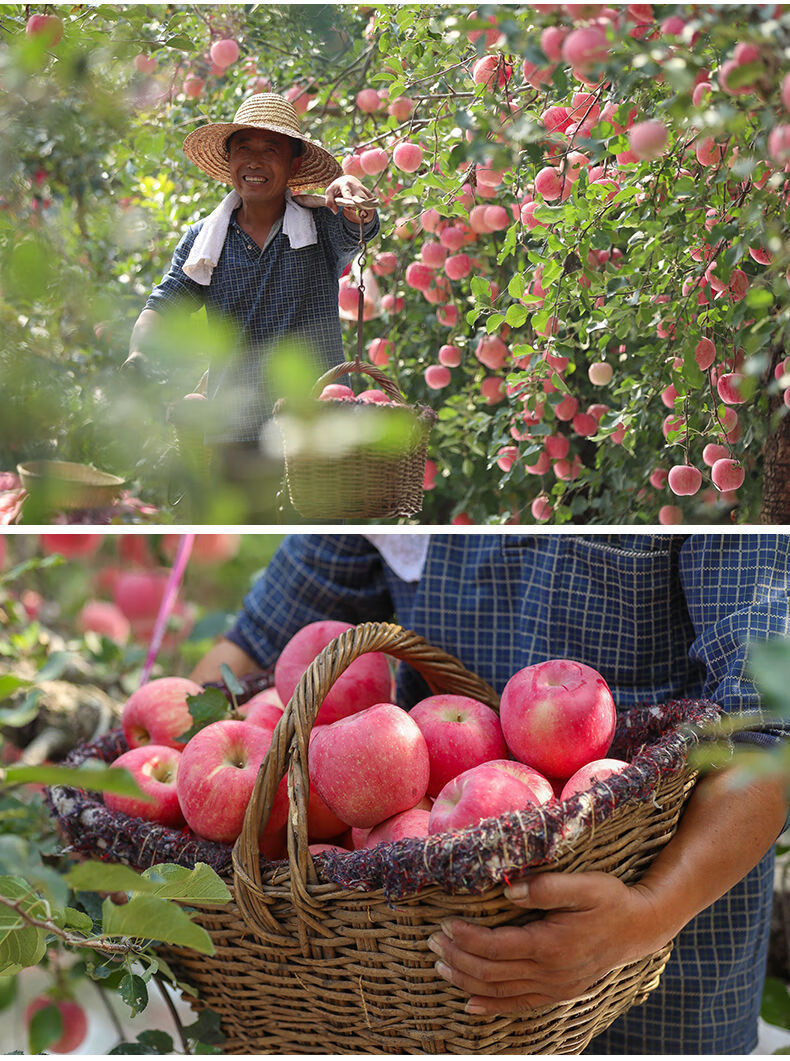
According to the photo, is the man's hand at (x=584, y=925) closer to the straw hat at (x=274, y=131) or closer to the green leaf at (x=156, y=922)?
the green leaf at (x=156, y=922)

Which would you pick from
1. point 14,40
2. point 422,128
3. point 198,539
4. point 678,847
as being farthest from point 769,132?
point 198,539

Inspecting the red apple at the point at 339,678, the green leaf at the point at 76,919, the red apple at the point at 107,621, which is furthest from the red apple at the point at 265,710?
the red apple at the point at 107,621

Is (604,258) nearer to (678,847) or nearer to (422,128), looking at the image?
(422,128)

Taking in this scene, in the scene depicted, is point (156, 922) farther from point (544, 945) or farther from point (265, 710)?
point (265, 710)

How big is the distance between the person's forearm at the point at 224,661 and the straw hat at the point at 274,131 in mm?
435

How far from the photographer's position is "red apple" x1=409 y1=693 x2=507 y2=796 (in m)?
0.55

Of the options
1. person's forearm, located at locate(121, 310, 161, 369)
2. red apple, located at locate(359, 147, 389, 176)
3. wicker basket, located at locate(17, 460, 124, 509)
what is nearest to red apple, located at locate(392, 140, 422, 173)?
red apple, located at locate(359, 147, 389, 176)

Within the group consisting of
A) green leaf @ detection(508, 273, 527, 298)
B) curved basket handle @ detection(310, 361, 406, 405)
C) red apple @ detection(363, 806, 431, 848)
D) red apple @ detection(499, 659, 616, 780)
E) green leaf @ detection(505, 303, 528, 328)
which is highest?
green leaf @ detection(508, 273, 527, 298)

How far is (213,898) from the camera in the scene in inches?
14.9

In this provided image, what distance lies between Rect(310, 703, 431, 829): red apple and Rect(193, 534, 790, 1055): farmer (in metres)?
0.09

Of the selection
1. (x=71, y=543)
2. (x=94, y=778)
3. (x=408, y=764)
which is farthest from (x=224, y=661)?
(x=94, y=778)

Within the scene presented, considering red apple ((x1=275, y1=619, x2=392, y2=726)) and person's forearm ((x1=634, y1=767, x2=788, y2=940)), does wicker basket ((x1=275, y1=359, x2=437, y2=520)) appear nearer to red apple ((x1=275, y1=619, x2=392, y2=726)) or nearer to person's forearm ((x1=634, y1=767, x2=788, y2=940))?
red apple ((x1=275, y1=619, x2=392, y2=726))

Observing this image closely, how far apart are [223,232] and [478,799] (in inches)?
17.1

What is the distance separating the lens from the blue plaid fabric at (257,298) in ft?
2.10
